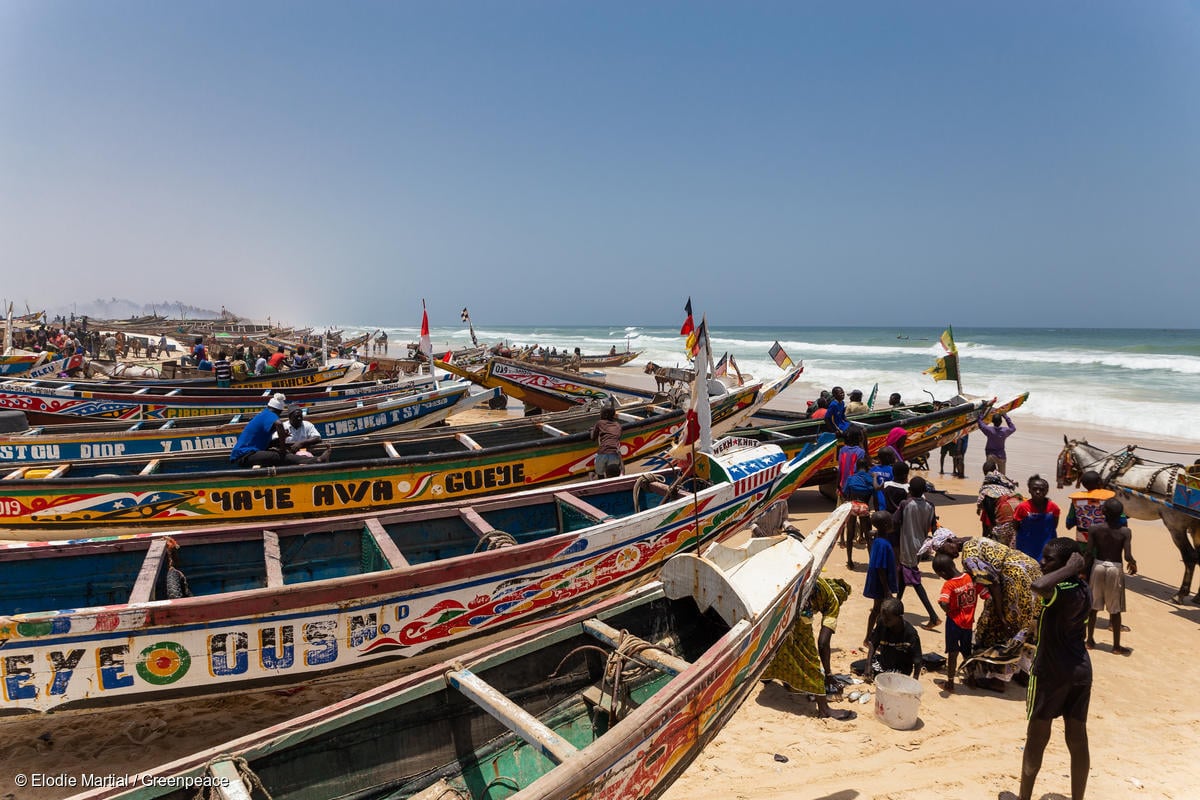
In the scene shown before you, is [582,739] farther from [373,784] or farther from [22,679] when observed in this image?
[22,679]

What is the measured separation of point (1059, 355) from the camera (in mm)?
54219

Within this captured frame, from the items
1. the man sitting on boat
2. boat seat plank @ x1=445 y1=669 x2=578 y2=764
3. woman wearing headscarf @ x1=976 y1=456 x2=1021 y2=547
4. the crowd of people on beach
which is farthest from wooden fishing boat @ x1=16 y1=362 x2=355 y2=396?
woman wearing headscarf @ x1=976 y1=456 x2=1021 y2=547

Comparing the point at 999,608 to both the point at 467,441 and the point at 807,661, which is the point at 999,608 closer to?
the point at 807,661

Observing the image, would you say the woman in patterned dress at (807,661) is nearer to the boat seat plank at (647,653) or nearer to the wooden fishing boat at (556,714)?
the wooden fishing boat at (556,714)

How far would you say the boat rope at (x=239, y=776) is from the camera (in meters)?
3.06

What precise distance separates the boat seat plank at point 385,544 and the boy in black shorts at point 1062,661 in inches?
177

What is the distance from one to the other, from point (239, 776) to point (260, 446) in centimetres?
605

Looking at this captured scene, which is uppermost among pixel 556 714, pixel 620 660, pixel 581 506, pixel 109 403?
pixel 109 403

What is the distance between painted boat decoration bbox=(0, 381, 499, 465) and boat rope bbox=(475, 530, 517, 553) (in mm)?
5279

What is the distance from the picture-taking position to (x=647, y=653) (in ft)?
14.0

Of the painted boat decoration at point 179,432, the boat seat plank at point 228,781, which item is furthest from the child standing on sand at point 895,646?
the painted boat decoration at point 179,432

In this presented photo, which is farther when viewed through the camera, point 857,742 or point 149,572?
point 149,572

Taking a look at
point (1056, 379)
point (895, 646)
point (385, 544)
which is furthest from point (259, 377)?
point (1056, 379)

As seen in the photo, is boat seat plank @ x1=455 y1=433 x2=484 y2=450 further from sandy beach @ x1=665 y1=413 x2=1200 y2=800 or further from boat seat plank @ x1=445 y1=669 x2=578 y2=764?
boat seat plank @ x1=445 y1=669 x2=578 y2=764
